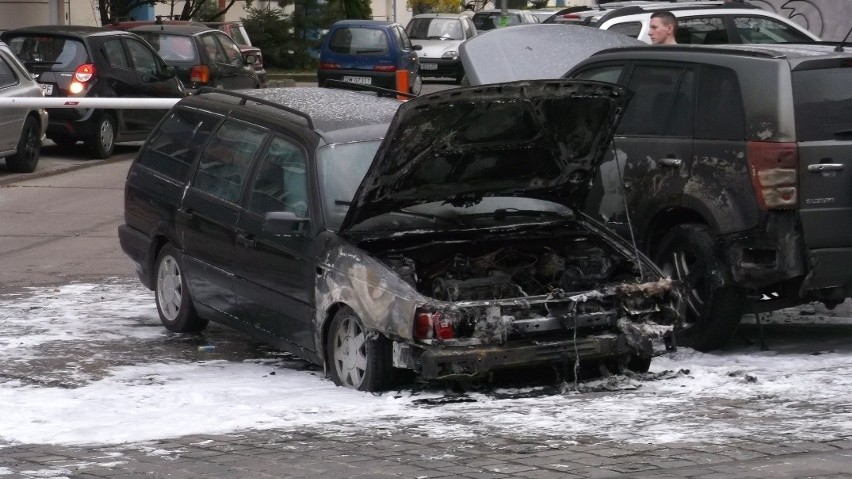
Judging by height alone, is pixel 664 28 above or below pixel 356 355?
above

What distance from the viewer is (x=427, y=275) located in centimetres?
805

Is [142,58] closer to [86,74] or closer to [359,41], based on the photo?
[86,74]

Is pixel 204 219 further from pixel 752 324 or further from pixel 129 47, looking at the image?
pixel 129 47

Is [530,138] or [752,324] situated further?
[752,324]

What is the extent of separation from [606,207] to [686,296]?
0.87m

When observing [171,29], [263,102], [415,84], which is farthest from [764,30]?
[415,84]

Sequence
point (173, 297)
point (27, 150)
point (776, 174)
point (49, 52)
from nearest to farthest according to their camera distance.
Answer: point (776, 174) → point (173, 297) → point (27, 150) → point (49, 52)

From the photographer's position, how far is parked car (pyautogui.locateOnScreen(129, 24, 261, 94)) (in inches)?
941

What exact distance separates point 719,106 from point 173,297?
364 centimetres

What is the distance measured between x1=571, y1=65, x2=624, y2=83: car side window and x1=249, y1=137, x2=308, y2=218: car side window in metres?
2.30

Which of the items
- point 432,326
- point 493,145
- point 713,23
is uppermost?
point 713,23

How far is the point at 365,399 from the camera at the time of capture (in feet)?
24.9

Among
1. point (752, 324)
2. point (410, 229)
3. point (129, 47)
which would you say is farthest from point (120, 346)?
point (129, 47)

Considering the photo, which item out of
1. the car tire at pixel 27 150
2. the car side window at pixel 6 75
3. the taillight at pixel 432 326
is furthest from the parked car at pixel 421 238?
the car tire at pixel 27 150
